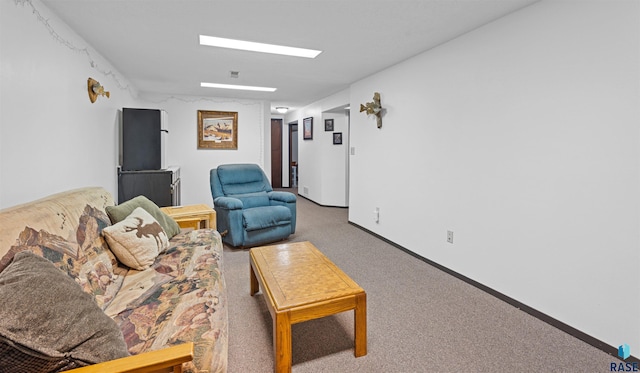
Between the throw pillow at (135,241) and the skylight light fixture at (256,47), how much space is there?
5.75 ft

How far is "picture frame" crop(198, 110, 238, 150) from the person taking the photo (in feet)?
19.2

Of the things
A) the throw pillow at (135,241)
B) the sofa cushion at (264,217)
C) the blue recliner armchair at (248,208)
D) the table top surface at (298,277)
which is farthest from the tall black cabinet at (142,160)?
the table top surface at (298,277)

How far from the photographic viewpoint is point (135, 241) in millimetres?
1970

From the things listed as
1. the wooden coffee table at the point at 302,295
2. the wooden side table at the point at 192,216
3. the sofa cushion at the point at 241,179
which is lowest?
the wooden coffee table at the point at 302,295

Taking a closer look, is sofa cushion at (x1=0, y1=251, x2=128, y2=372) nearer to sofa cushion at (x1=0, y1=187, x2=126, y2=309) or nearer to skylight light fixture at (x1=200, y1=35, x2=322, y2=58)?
sofa cushion at (x1=0, y1=187, x2=126, y2=309)

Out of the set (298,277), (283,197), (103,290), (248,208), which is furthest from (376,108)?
(103,290)

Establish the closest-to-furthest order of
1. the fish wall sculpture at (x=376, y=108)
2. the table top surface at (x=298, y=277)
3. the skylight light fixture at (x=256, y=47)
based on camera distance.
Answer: the table top surface at (x=298, y=277)
the skylight light fixture at (x=256, y=47)
the fish wall sculpture at (x=376, y=108)

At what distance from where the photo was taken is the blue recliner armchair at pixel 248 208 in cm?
366

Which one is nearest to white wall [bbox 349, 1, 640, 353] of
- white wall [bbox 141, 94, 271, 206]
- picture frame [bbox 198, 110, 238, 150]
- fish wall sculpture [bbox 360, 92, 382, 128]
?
fish wall sculpture [bbox 360, 92, 382, 128]

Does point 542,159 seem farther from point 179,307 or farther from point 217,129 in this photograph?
point 217,129

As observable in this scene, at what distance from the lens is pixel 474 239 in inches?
107

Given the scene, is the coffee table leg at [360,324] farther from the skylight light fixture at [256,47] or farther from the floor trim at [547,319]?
the skylight light fixture at [256,47]

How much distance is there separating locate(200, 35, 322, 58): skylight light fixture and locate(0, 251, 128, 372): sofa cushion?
241 centimetres

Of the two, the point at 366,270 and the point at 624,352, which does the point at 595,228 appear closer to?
the point at 624,352
